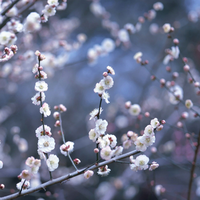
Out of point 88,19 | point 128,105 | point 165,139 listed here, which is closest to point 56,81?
point 88,19

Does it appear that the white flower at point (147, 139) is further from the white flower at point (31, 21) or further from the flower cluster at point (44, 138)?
the white flower at point (31, 21)

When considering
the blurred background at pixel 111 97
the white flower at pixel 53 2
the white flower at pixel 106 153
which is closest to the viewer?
the white flower at pixel 106 153

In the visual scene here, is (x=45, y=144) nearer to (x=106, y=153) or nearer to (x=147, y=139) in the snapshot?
(x=106, y=153)

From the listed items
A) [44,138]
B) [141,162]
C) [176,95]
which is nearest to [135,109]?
[176,95]

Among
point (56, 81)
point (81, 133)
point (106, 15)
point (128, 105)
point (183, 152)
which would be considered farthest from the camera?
point (56, 81)

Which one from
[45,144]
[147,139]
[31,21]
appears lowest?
[147,139]

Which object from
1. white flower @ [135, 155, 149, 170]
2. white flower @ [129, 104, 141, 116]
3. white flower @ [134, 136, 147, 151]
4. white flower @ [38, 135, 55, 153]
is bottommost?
white flower @ [135, 155, 149, 170]

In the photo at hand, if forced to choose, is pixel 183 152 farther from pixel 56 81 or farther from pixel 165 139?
pixel 56 81

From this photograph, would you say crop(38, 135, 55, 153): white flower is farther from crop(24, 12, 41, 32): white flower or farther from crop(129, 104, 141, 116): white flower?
crop(129, 104, 141, 116): white flower

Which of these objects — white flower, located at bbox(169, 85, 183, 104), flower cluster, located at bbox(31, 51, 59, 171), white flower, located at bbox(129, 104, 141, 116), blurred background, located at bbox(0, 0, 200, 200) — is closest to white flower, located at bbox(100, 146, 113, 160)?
flower cluster, located at bbox(31, 51, 59, 171)

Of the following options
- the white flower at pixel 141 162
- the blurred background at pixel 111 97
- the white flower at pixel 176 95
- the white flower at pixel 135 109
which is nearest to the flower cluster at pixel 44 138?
the white flower at pixel 141 162

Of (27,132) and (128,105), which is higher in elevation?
(27,132)
